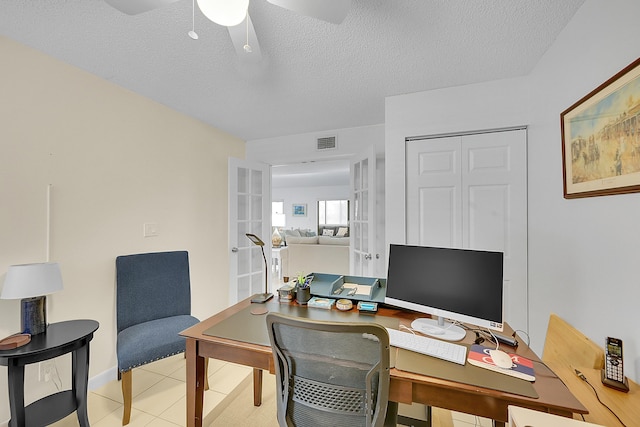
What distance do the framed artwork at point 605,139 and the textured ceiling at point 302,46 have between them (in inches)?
22.0

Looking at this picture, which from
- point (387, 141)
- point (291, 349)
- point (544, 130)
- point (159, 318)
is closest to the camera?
point (291, 349)

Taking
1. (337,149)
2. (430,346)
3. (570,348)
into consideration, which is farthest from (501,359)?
(337,149)

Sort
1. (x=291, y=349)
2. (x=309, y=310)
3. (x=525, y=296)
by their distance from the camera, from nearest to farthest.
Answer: (x=291, y=349), (x=309, y=310), (x=525, y=296)

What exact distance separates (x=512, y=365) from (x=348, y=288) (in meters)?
0.95

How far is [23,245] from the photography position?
1.67 meters

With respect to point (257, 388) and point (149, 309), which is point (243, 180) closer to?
point (149, 309)

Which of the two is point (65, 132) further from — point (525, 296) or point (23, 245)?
point (525, 296)

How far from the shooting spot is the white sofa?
484cm

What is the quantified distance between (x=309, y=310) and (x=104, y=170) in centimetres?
193

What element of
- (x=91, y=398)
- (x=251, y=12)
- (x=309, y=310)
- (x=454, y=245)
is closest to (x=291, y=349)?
(x=309, y=310)

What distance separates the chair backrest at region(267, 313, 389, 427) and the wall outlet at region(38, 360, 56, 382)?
176 cm

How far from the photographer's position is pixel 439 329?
1.32 meters

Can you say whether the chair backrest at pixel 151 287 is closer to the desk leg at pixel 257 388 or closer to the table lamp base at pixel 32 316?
the table lamp base at pixel 32 316

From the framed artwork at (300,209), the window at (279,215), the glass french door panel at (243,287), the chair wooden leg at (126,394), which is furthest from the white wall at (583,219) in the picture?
the window at (279,215)
